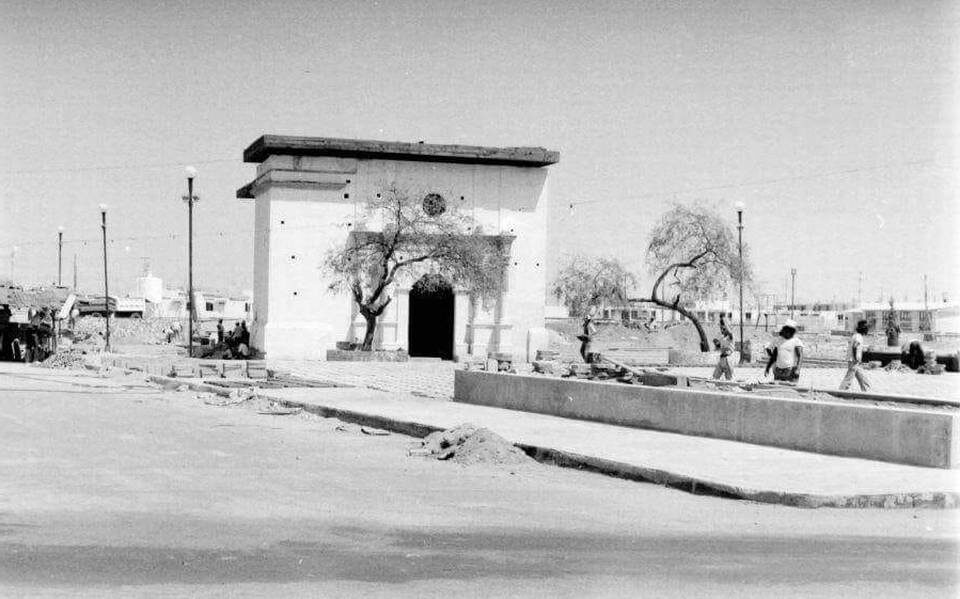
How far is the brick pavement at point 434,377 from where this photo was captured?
91.5ft

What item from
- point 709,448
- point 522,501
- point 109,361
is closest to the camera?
point 522,501

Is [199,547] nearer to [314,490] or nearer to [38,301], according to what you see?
[314,490]

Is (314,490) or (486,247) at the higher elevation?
(486,247)

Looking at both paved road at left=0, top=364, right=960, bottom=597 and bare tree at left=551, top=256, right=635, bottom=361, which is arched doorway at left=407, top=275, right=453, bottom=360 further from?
paved road at left=0, top=364, right=960, bottom=597

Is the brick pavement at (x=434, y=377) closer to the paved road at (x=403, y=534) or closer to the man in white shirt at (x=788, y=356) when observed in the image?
the man in white shirt at (x=788, y=356)

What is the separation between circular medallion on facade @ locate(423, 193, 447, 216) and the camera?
46.7 m

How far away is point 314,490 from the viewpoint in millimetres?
10805

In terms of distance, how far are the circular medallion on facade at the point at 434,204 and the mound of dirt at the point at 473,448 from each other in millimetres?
32242

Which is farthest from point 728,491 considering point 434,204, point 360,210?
point 434,204

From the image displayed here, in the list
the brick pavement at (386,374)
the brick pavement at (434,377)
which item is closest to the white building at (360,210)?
the brick pavement at (386,374)

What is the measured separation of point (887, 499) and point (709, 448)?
12.5 ft

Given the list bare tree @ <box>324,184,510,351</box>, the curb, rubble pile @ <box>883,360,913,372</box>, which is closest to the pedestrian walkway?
the curb

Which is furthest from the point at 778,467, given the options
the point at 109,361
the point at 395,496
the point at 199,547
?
the point at 109,361

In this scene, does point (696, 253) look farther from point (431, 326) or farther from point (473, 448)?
point (473, 448)
